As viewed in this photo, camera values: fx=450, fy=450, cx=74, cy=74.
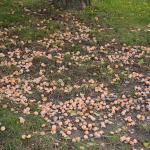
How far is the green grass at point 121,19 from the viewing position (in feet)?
40.9

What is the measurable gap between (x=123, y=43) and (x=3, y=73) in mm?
3545

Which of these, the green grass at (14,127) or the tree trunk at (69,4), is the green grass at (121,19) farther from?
the green grass at (14,127)

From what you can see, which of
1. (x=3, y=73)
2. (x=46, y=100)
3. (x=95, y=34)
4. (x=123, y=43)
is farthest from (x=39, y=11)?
(x=46, y=100)

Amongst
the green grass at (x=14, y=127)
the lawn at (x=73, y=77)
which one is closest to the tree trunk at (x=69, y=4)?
the lawn at (x=73, y=77)

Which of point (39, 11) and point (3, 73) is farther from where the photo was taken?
point (39, 11)

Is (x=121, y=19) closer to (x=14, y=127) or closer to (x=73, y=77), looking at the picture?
(x=73, y=77)

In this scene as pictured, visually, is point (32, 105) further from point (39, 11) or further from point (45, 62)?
point (39, 11)

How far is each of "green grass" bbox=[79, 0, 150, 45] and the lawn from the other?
1.2 inches

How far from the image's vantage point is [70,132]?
7.99 meters

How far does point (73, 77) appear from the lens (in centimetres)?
1014

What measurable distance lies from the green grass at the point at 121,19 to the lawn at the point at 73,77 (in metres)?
0.03

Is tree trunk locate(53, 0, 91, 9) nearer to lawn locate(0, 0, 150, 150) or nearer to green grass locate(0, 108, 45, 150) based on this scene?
lawn locate(0, 0, 150, 150)

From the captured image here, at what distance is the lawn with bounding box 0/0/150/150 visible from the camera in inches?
312

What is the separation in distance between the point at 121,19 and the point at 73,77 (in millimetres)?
4495
